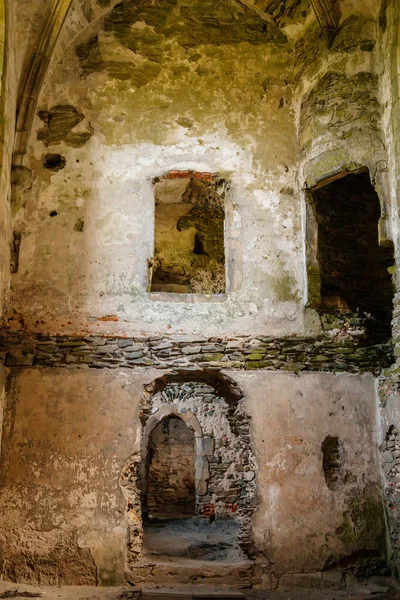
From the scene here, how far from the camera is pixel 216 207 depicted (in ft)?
35.0

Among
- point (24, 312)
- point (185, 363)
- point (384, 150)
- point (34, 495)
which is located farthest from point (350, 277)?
point (34, 495)

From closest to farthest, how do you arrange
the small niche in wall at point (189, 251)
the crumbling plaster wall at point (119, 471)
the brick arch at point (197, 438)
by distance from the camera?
the crumbling plaster wall at point (119, 471) → the brick arch at point (197, 438) → the small niche in wall at point (189, 251)

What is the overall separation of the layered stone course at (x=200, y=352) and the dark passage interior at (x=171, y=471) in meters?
5.40

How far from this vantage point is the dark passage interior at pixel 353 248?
8227 millimetres

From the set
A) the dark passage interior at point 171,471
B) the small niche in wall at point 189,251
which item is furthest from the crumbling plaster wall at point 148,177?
the dark passage interior at point 171,471

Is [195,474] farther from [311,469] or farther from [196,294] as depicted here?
[196,294]

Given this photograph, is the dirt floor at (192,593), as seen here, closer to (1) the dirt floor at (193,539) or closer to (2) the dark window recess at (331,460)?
(1) the dirt floor at (193,539)

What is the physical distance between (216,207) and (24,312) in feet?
16.7

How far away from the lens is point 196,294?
275 inches

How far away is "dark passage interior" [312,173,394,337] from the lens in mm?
8227

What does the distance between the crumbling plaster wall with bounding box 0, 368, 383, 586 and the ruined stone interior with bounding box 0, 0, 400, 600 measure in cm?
2

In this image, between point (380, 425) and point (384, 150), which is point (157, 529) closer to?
point (380, 425)

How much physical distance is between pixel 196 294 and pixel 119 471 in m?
2.27

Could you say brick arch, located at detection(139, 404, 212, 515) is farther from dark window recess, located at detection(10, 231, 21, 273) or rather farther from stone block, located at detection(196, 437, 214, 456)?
dark window recess, located at detection(10, 231, 21, 273)
